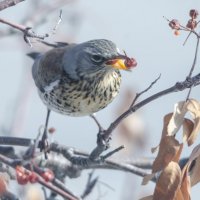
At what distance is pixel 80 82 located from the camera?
557cm

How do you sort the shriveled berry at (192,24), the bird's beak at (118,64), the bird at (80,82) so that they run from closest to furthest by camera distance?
the shriveled berry at (192,24)
the bird's beak at (118,64)
the bird at (80,82)

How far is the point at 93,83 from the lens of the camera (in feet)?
18.1

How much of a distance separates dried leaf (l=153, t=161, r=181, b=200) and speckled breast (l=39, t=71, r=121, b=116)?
8.46 feet

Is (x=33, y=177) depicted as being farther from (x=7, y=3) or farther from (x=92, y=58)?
(x=92, y=58)

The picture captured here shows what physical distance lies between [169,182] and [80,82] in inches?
110

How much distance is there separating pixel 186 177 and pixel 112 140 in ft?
5.66

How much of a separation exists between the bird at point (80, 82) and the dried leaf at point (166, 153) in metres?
2.26

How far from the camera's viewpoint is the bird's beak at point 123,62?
12.5 feet

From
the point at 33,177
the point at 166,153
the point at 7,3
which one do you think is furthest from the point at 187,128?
the point at 7,3

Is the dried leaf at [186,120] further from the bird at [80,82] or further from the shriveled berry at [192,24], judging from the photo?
the bird at [80,82]

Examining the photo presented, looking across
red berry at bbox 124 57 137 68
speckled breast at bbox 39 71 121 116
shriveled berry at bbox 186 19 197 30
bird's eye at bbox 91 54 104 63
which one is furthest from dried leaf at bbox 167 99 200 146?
speckled breast at bbox 39 71 121 116

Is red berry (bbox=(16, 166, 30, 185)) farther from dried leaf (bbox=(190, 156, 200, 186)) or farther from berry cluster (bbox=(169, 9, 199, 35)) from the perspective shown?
berry cluster (bbox=(169, 9, 199, 35))

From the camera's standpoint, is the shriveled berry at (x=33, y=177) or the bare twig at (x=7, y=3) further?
the shriveled berry at (x=33, y=177)

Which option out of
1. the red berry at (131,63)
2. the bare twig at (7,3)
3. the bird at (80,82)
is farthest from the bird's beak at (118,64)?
the bare twig at (7,3)
